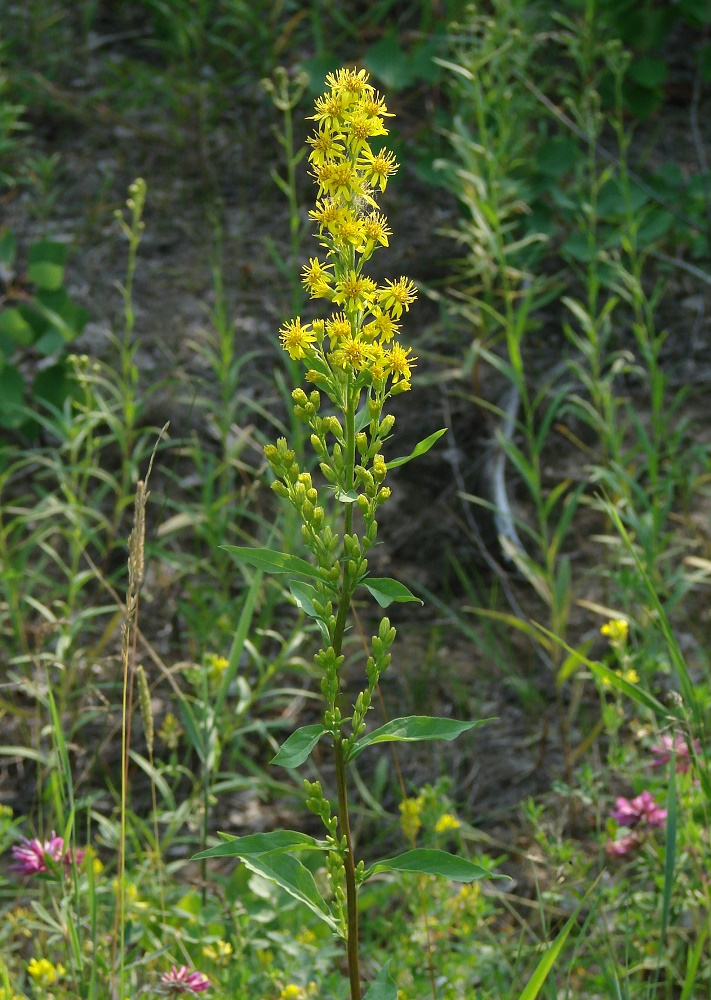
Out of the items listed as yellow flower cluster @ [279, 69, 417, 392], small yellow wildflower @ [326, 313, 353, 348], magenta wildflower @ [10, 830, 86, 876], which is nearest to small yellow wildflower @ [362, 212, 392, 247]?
yellow flower cluster @ [279, 69, 417, 392]

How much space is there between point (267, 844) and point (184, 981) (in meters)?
0.45

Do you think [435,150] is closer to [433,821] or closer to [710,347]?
[710,347]

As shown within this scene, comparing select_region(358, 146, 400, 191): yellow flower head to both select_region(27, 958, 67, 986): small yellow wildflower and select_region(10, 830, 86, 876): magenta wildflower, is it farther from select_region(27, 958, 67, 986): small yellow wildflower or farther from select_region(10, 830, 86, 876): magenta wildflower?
select_region(27, 958, 67, 986): small yellow wildflower

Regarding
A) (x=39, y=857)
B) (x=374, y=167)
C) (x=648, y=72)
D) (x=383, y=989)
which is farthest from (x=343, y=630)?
(x=648, y=72)

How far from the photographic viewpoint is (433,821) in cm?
176

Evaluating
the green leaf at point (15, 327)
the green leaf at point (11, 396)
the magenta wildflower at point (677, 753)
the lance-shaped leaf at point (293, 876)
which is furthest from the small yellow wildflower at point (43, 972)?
the green leaf at point (15, 327)

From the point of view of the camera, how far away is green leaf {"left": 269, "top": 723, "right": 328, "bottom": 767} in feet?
3.56

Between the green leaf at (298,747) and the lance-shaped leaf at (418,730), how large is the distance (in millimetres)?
50

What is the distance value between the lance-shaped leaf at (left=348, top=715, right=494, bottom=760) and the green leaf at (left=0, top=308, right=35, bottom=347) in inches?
89.9

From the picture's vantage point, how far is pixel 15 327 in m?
3.03

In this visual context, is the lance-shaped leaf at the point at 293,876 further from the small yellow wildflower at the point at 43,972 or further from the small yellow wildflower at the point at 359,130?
the small yellow wildflower at the point at 359,130

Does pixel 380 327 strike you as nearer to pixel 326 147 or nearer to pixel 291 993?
pixel 326 147

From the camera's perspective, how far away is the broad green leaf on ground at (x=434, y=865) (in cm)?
107

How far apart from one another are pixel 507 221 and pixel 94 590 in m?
1.93
